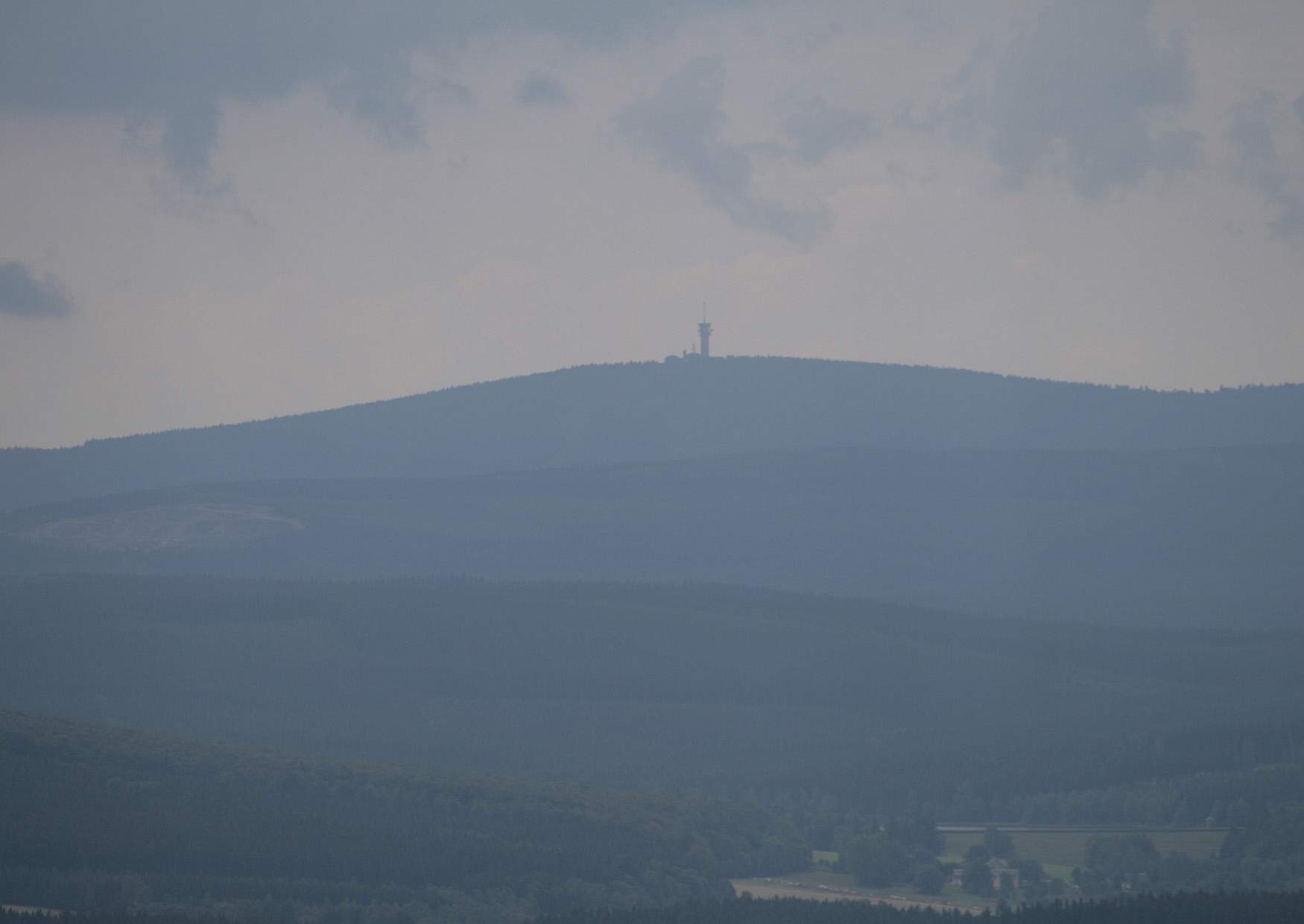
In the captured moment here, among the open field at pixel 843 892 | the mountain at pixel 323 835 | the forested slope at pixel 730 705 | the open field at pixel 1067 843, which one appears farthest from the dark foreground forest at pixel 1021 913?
the forested slope at pixel 730 705

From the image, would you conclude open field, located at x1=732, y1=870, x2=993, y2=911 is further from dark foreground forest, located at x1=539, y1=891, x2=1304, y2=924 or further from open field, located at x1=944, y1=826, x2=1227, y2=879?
open field, located at x1=944, y1=826, x2=1227, y2=879

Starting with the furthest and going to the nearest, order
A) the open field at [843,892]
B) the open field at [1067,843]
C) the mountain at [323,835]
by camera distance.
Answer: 1. the open field at [1067,843]
2. the open field at [843,892]
3. the mountain at [323,835]

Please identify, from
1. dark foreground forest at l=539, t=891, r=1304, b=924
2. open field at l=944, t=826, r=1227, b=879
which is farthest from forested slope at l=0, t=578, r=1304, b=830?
dark foreground forest at l=539, t=891, r=1304, b=924

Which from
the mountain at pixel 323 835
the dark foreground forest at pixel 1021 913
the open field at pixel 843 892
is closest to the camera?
the dark foreground forest at pixel 1021 913

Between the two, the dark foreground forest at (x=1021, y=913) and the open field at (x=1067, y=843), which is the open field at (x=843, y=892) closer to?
the dark foreground forest at (x=1021, y=913)

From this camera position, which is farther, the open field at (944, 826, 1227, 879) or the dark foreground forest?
the open field at (944, 826, 1227, 879)

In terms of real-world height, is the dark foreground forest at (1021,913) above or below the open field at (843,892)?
above

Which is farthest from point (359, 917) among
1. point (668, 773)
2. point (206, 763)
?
point (668, 773)
